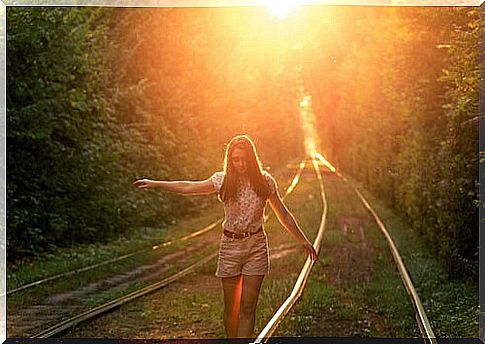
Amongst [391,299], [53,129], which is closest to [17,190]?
[53,129]

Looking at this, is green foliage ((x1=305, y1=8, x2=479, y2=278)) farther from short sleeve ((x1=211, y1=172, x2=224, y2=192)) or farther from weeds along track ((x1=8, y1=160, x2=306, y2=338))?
short sleeve ((x1=211, y1=172, x2=224, y2=192))

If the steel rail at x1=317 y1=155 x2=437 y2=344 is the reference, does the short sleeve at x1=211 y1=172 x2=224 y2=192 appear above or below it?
above

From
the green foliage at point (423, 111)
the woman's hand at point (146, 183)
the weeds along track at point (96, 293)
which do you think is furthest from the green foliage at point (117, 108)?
the woman's hand at point (146, 183)

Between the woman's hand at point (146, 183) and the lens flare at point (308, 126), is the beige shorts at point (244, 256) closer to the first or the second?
the woman's hand at point (146, 183)

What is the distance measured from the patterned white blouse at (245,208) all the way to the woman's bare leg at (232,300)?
0.38 metres

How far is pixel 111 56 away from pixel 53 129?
5047 mm

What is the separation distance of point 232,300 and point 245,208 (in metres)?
0.69

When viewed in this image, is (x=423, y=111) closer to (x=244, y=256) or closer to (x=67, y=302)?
(x=67, y=302)

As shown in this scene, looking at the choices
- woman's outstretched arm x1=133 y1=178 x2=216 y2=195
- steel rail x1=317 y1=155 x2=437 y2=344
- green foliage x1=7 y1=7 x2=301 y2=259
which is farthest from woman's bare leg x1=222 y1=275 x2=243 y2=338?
green foliage x1=7 y1=7 x2=301 y2=259

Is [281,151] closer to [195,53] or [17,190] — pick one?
[195,53]

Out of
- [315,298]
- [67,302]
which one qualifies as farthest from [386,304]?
[67,302]

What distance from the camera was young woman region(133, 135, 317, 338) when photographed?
647 centimetres

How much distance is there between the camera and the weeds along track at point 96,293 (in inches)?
384

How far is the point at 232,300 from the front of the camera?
264 inches
